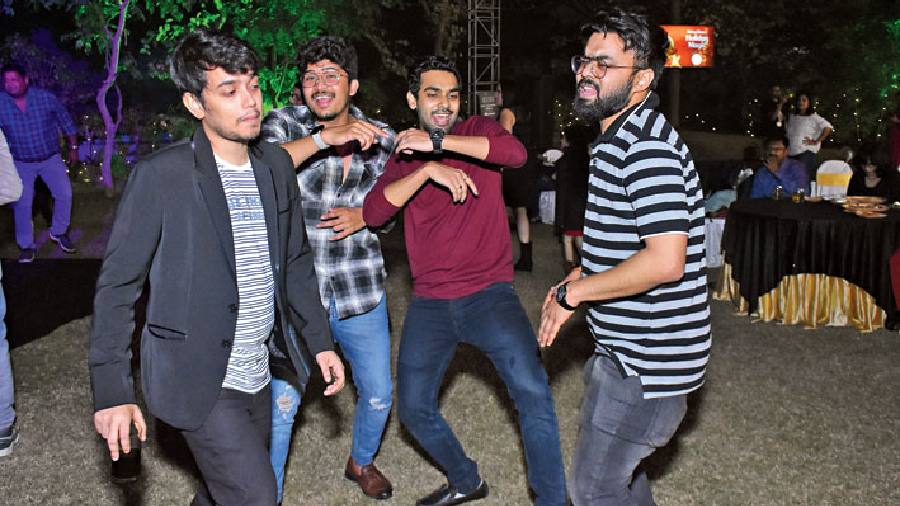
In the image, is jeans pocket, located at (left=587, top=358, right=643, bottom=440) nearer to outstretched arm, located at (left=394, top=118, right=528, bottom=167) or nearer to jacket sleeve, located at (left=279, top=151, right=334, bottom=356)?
jacket sleeve, located at (left=279, top=151, right=334, bottom=356)

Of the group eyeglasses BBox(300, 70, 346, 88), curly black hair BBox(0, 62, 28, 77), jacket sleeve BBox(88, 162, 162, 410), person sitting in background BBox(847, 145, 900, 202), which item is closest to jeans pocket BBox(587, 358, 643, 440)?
jacket sleeve BBox(88, 162, 162, 410)

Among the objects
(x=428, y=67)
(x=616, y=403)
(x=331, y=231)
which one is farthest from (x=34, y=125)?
(x=616, y=403)

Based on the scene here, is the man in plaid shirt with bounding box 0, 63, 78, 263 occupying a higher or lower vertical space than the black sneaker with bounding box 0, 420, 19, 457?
higher

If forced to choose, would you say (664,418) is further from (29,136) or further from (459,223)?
(29,136)

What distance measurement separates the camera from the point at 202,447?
108 inches

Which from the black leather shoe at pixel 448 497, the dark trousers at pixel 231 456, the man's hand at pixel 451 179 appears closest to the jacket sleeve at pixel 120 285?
the dark trousers at pixel 231 456

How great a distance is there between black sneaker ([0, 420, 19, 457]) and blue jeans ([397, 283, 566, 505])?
236cm

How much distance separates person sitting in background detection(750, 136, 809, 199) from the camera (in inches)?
365

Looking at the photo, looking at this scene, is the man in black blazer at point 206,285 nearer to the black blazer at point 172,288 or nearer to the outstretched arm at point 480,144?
the black blazer at point 172,288

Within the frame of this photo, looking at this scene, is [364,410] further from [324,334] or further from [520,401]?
[324,334]

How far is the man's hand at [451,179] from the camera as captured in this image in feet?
11.5

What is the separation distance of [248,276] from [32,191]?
9631 mm

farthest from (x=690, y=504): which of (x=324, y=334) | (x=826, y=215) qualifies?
(x=826, y=215)

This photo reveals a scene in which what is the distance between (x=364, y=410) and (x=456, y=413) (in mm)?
1403
